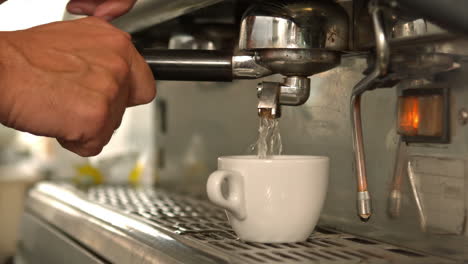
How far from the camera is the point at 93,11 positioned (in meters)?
0.60

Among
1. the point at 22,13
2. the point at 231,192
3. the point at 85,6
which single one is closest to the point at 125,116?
the point at 22,13

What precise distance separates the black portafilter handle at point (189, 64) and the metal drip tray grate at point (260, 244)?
0.14m

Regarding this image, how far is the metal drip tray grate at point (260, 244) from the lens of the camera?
48 cm

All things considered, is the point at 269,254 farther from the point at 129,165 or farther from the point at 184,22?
the point at 129,165

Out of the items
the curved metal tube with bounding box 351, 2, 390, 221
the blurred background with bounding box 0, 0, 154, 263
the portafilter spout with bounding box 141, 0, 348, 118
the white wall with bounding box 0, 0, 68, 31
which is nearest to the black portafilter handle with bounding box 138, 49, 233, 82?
the portafilter spout with bounding box 141, 0, 348, 118

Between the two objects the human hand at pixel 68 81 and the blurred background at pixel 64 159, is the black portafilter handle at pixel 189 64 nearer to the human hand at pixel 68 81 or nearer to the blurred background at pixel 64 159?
the human hand at pixel 68 81

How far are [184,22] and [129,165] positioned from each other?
0.52 m

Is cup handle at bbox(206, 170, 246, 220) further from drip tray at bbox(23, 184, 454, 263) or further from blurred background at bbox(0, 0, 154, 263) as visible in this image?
blurred background at bbox(0, 0, 154, 263)

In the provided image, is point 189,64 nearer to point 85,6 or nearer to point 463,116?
point 85,6

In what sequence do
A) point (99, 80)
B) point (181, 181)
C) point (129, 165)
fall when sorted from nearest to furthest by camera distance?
point (99, 80), point (181, 181), point (129, 165)

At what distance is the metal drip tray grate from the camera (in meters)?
0.48

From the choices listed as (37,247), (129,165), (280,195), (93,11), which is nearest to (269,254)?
(280,195)

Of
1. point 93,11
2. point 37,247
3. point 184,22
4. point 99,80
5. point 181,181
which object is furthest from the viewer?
point 181,181

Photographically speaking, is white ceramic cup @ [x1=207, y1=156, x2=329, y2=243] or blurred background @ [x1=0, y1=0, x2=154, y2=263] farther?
blurred background @ [x1=0, y1=0, x2=154, y2=263]
